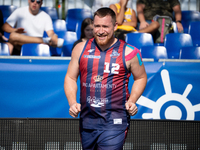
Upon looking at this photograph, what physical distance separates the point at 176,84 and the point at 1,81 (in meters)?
2.40

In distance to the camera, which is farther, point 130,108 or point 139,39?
point 139,39

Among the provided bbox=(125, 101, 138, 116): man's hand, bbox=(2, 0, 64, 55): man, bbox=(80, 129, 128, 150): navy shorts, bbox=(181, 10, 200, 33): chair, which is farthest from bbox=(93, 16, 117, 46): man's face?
bbox=(181, 10, 200, 33): chair

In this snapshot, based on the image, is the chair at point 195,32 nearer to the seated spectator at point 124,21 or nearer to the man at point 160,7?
the man at point 160,7

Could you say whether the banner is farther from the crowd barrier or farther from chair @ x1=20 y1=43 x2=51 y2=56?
the crowd barrier

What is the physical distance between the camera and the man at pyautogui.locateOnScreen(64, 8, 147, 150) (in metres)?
2.21

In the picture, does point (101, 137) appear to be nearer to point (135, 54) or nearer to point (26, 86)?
point (135, 54)

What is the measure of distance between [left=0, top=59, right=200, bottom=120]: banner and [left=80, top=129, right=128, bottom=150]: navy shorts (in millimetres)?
1533

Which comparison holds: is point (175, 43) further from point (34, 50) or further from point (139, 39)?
point (34, 50)

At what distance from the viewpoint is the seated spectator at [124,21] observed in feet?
18.9

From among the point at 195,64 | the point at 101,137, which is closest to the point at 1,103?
the point at 101,137

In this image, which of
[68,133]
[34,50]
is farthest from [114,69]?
[34,50]

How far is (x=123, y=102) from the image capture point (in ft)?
7.41

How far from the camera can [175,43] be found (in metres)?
5.47

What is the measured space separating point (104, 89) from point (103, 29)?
49 centimetres
